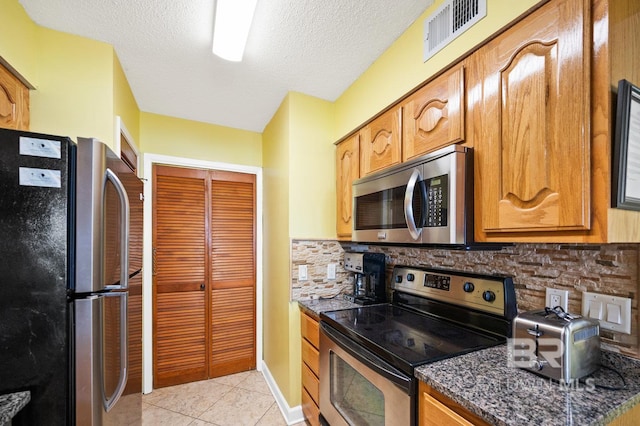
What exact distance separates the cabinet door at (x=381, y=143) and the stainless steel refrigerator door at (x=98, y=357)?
58.9 inches

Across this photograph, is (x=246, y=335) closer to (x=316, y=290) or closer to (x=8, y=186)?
(x=316, y=290)

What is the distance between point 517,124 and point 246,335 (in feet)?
9.32

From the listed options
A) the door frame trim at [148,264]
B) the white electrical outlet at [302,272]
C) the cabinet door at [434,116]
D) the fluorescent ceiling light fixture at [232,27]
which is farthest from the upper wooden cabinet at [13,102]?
the cabinet door at [434,116]

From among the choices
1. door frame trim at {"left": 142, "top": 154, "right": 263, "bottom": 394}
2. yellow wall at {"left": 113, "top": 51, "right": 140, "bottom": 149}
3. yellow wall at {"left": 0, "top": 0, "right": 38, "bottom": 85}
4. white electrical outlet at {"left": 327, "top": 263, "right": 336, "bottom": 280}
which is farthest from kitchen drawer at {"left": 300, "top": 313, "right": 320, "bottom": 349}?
yellow wall at {"left": 0, "top": 0, "right": 38, "bottom": 85}

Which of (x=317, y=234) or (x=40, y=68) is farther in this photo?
(x=317, y=234)

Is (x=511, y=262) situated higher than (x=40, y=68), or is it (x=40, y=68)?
(x=40, y=68)

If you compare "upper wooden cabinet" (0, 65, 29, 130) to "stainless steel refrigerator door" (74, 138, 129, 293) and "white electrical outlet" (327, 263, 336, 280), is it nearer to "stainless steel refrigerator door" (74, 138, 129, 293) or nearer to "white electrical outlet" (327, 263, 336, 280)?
"stainless steel refrigerator door" (74, 138, 129, 293)

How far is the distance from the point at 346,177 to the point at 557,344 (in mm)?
1538

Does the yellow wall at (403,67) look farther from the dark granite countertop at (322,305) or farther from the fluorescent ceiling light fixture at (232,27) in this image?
the dark granite countertop at (322,305)

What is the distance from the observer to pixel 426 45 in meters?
1.41

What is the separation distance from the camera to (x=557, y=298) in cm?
111

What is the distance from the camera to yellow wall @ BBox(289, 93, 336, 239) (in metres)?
2.18

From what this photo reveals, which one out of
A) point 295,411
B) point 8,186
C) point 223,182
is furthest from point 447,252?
point 223,182

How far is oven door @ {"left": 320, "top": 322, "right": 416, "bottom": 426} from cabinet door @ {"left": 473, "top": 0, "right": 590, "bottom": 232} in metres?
0.73
